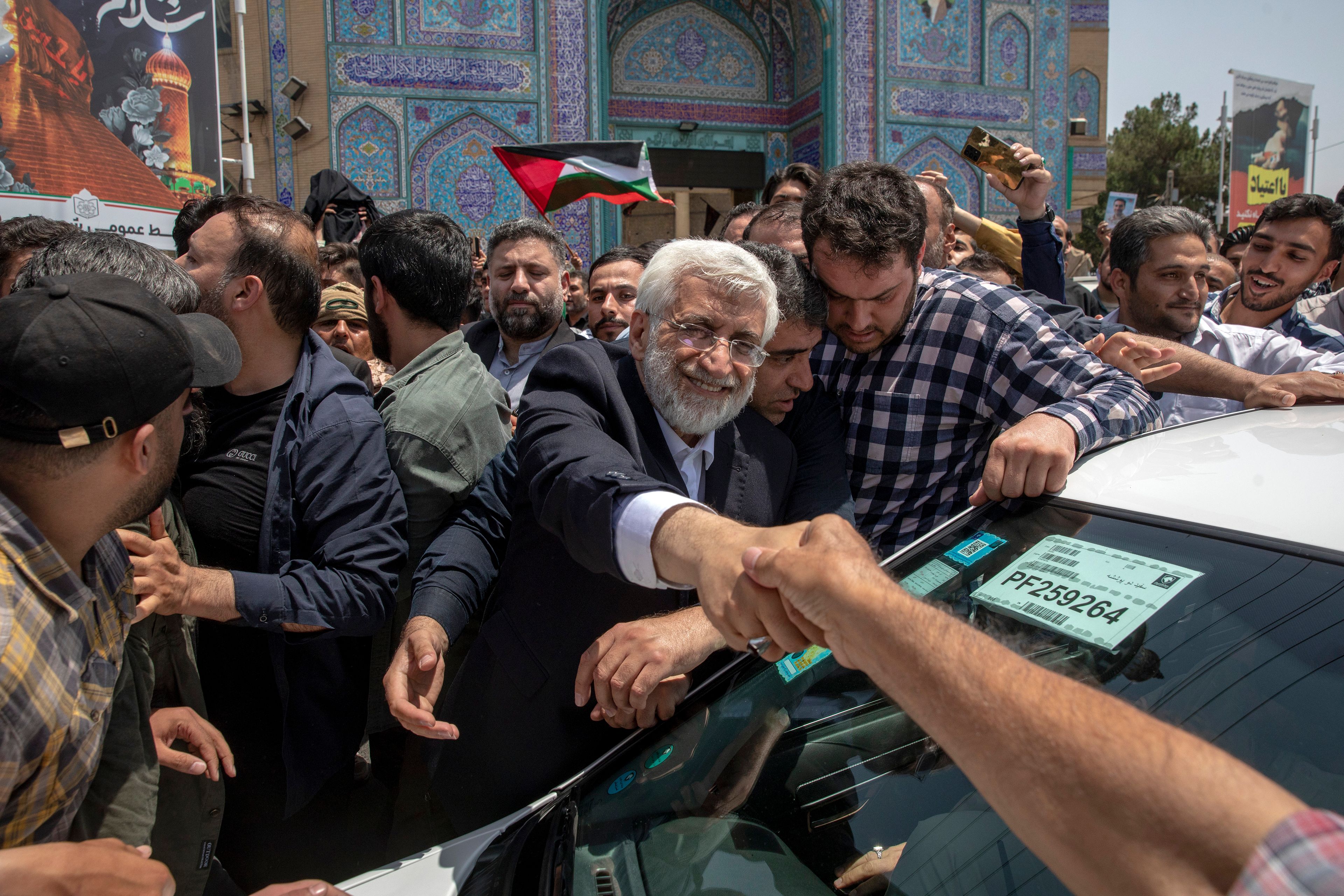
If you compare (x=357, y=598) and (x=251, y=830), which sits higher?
(x=357, y=598)

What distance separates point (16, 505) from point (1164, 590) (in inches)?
65.3

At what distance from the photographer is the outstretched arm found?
1.94 feet

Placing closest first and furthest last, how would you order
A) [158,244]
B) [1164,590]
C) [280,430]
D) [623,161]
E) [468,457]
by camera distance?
[1164,590]
[280,430]
[468,457]
[158,244]
[623,161]

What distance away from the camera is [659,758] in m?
1.55

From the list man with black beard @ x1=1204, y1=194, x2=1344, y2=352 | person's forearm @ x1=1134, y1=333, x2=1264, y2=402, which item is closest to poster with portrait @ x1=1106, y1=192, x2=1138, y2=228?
man with black beard @ x1=1204, y1=194, x2=1344, y2=352

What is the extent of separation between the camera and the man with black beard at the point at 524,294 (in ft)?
13.0

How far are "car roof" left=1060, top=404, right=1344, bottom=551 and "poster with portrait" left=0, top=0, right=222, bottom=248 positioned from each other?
16.9ft

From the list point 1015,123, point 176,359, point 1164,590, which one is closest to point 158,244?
point 176,359

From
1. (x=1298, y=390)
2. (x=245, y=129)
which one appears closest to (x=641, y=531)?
(x=1298, y=390)

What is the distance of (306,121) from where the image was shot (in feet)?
36.3

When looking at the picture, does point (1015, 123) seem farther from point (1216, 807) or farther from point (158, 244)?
point (1216, 807)

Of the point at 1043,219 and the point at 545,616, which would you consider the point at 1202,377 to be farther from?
the point at 545,616

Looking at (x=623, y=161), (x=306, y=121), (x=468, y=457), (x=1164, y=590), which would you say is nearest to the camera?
(x=1164, y=590)

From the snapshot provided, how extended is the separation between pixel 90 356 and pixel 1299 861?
1.43 m
